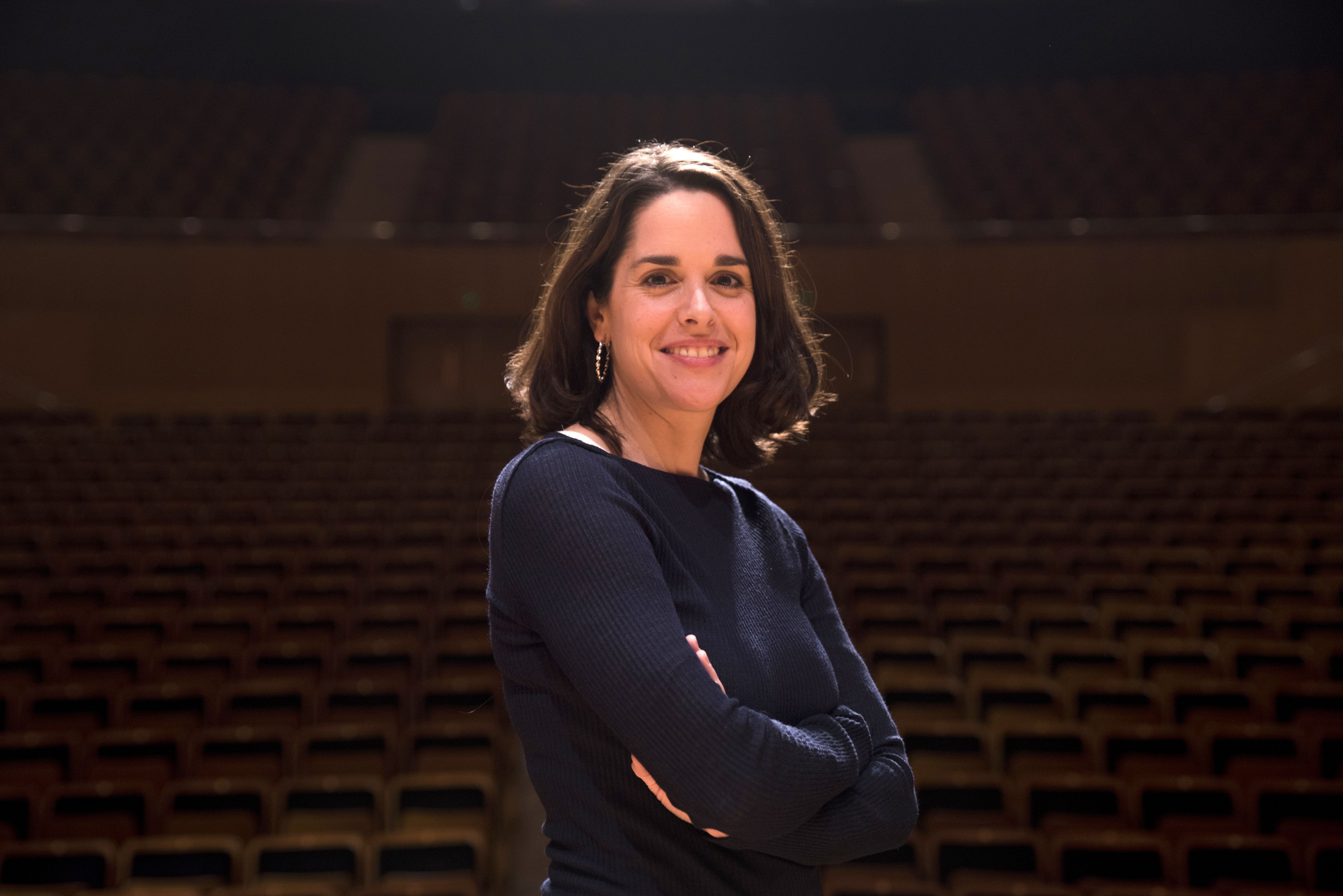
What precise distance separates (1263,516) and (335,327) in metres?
3.58

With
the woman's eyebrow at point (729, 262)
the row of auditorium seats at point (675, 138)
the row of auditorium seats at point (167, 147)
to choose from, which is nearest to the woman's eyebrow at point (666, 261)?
the woman's eyebrow at point (729, 262)

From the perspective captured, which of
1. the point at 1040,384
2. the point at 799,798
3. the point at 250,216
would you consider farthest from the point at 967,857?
the point at 250,216

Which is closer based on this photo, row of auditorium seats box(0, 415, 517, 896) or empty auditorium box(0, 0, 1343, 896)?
empty auditorium box(0, 0, 1343, 896)

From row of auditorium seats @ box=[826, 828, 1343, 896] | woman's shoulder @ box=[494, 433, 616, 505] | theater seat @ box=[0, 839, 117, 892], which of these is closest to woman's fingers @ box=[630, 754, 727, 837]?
woman's shoulder @ box=[494, 433, 616, 505]

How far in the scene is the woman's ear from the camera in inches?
19.7

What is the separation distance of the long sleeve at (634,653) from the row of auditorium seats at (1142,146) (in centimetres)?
489

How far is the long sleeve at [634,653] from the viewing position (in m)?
0.40

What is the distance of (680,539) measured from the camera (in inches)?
17.9

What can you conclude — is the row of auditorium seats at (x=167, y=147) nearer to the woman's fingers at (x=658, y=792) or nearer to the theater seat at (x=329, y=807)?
the theater seat at (x=329, y=807)

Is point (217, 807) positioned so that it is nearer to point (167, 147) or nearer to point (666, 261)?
point (666, 261)

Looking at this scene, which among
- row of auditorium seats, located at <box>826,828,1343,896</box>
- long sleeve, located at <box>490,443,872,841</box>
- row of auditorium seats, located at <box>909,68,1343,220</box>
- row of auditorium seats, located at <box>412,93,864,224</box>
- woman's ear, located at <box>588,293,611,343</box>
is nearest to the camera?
long sleeve, located at <box>490,443,872,841</box>

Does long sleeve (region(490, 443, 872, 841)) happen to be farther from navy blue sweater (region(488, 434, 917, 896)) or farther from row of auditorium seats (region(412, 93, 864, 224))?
row of auditorium seats (region(412, 93, 864, 224))

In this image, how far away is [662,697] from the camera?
0.40 m

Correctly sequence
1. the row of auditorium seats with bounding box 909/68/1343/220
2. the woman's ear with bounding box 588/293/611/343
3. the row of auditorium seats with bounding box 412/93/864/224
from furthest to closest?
the row of auditorium seats with bounding box 412/93/864/224, the row of auditorium seats with bounding box 909/68/1343/220, the woman's ear with bounding box 588/293/611/343
